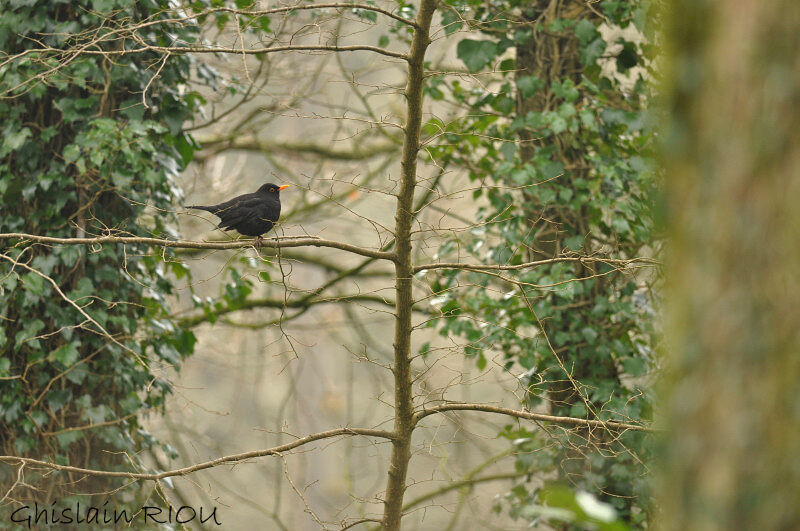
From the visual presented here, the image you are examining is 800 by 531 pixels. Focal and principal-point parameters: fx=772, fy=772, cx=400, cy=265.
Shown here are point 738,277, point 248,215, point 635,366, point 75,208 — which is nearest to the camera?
point 738,277

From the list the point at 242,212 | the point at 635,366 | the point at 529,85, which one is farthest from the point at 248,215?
the point at 635,366

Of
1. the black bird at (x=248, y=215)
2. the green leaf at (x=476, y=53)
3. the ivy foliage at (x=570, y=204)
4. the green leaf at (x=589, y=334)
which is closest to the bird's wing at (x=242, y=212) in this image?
the black bird at (x=248, y=215)

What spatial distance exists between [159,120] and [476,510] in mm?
3822

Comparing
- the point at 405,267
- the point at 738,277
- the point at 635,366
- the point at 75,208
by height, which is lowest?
the point at 635,366

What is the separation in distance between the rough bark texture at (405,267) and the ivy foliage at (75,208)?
151 cm

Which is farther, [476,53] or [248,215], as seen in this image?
[476,53]

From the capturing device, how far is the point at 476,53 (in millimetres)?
4277

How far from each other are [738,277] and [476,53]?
374 centimetres

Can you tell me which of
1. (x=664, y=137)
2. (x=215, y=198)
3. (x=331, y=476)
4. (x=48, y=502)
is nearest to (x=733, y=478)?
(x=664, y=137)

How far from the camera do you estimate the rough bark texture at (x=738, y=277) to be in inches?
27.9

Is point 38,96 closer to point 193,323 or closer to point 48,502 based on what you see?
point 48,502

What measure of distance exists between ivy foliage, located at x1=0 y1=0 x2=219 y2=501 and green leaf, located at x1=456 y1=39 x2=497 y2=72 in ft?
4.70

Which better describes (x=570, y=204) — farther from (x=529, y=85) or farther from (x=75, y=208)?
(x=75, y=208)

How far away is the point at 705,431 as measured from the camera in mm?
732
